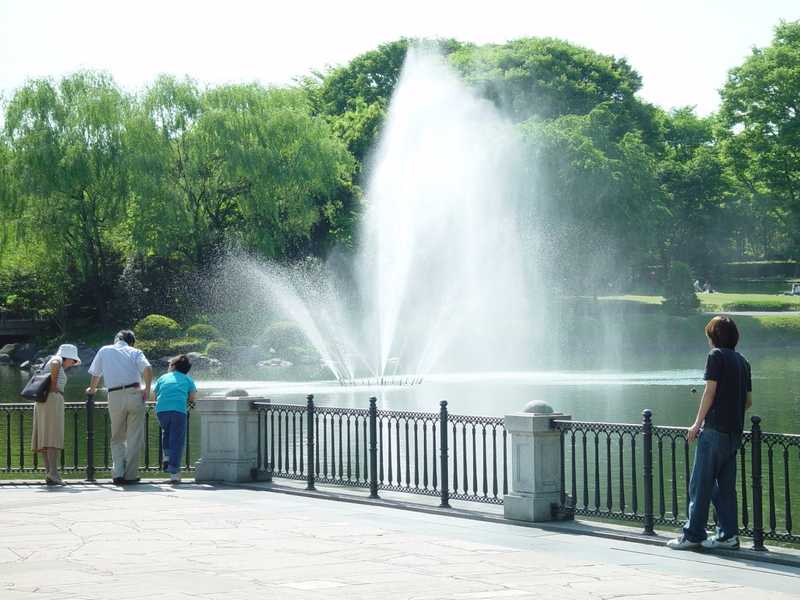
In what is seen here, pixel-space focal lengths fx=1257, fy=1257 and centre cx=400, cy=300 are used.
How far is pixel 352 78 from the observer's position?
8350 cm

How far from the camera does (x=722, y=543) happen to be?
457 inches

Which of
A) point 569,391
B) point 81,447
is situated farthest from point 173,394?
point 569,391

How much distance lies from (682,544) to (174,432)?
799 cm

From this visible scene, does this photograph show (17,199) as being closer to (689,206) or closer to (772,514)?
(689,206)

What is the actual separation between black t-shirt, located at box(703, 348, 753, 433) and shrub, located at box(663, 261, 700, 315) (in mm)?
59236

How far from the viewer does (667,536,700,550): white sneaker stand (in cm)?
Answer: 1175

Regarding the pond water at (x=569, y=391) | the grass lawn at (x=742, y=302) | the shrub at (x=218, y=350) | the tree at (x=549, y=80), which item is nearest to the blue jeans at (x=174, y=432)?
the pond water at (x=569, y=391)

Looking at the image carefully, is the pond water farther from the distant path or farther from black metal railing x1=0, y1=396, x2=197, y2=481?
the distant path

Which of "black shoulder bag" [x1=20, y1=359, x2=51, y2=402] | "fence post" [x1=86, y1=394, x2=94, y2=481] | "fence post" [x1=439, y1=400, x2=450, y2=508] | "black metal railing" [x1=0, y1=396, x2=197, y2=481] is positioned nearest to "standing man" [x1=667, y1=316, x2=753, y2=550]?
"fence post" [x1=439, y1=400, x2=450, y2=508]

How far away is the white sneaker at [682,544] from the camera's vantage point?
11745 mm

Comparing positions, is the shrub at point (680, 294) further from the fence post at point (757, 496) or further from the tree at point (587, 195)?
the fence post at point (757, 496)

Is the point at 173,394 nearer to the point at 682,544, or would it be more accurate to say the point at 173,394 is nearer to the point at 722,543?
the point at 682,544

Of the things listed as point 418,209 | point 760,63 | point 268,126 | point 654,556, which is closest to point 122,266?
point 268,126

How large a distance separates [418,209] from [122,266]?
19166 millimetres
